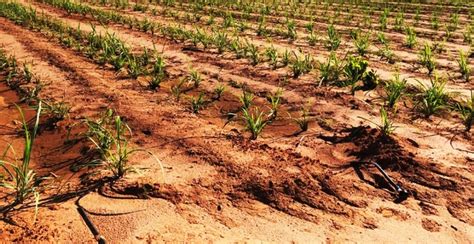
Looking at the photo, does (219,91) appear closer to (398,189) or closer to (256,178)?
(256,178)

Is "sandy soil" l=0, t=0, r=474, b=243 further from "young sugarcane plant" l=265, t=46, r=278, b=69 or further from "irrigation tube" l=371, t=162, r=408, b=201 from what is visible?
"young sugarcane plant" l=265, t=46, r=278, b=69

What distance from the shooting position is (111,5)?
13016 millimetres

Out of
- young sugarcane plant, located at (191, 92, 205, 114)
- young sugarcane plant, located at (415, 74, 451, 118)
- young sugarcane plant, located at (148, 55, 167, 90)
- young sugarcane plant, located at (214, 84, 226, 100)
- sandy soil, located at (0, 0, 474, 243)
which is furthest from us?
young sugarcane plant, located at (148, 55, 167, 90)

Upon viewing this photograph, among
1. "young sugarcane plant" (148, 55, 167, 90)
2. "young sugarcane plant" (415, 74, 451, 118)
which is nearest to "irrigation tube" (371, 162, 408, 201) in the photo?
"young sugarcane plant" (415, 74, 451, 118)

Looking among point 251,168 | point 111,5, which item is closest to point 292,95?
point 251,168

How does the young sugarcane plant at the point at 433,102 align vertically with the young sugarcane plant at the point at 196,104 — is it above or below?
above

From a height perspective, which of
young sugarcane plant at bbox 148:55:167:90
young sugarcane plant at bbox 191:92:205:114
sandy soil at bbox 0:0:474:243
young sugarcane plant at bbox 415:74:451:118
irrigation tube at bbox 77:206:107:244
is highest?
young sugarcane plant at bbox 415:74:451:118

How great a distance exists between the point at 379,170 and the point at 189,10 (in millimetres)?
9870

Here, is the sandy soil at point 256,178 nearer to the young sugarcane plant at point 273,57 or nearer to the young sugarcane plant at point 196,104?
the young sugarcane plant at point 196,104

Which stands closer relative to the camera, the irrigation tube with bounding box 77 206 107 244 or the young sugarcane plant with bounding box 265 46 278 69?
the irrigation tube with bounding box 77 206 107 244

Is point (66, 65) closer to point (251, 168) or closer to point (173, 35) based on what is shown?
point (173, 35)

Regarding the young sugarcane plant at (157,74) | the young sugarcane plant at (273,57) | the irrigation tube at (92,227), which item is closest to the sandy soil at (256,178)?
the irrigation tube at (92,227)

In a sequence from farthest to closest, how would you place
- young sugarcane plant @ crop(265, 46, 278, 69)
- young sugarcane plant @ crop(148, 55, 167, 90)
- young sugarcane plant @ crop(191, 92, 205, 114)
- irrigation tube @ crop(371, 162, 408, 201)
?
young sugarcane plant @ crop(265, 46, 278, 69)
young sugarcane plant @ crop(148, 55, 167, 90)
young sugarcane plant @ crop(191, 92, 205, 114)
irrigation tube @ crop(371, 162, 408, 201)

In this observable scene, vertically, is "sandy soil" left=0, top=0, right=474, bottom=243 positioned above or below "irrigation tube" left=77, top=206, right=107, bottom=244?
above
